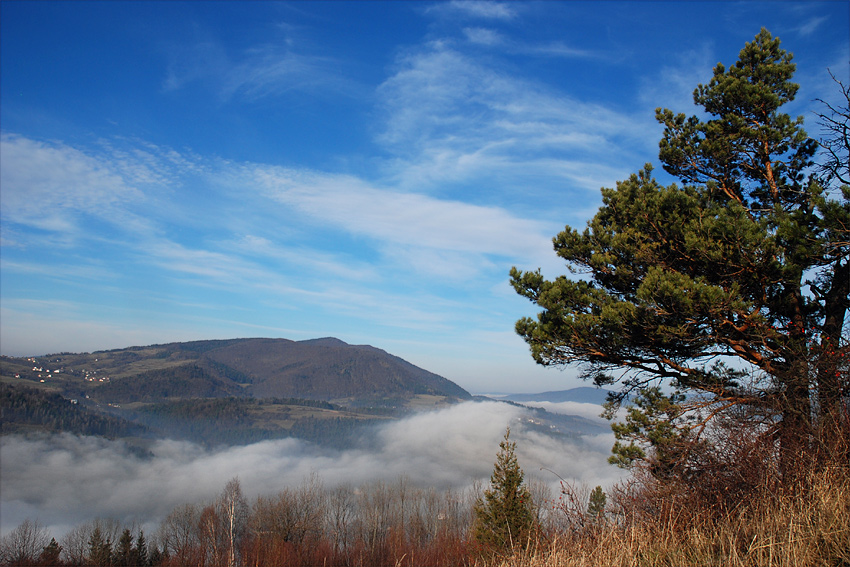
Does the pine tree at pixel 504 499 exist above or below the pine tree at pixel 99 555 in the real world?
above

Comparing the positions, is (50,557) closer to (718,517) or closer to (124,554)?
(124,554)

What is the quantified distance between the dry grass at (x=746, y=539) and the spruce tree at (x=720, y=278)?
6.79 ft

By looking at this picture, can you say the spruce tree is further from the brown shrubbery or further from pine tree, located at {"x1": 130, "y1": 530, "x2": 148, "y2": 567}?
pine tree, located at {"x1": 130, "y1": 530, "x2": 148, "y2": 567}

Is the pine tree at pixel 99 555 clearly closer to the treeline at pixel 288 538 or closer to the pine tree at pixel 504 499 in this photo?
the treeline at pixel 288 538

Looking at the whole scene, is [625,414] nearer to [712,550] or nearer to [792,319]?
[792,319]

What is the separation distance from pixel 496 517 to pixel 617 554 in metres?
20.9


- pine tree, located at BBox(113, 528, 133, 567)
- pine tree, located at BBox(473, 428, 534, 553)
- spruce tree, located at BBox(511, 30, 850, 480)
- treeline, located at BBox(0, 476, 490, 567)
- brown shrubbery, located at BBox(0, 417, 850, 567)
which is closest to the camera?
brown shrubbery, located at BBox(0, 417, 850, 567)

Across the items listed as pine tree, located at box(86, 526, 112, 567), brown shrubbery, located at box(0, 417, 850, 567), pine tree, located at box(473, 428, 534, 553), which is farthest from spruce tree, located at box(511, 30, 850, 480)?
pine tree, located at box(86, 526, 112, 567)

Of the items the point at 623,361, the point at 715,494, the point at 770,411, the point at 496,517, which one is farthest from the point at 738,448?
the point at 496,517

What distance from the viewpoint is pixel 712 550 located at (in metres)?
4.47

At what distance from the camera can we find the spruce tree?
8984 mm

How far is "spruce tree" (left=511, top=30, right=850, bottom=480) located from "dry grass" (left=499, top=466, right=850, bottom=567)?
81.5 inches

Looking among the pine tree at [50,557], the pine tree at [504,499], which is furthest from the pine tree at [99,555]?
the pine tree at [504,499]

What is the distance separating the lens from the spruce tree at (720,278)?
898cm
